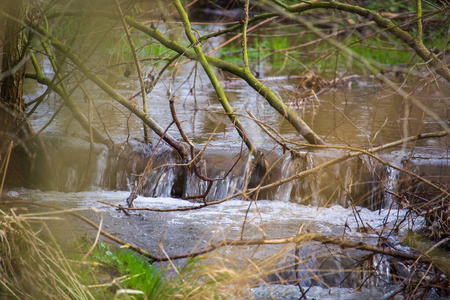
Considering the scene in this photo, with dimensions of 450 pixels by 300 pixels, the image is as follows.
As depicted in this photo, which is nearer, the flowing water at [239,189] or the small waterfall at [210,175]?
Answer: the flowing water at [239,189]

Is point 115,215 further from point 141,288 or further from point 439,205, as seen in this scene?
point 439,205

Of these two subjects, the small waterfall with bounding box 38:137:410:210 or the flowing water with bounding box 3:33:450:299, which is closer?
the flowing water with bounding box 3:33:450:299

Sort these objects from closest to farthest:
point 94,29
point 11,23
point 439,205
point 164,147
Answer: point 439,205 < point 11,23 < point 94,29 < point 164,147

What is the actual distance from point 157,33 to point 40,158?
1.68 metres

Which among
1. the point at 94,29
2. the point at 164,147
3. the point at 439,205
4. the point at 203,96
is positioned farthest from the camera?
the point at 203,96

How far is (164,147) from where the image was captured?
4.84m

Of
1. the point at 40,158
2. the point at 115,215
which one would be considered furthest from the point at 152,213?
the point at 40,158

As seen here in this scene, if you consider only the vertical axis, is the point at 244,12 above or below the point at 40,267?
above

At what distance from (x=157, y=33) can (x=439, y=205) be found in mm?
2603

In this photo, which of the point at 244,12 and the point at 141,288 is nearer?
the point at 141,288

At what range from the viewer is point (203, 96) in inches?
310

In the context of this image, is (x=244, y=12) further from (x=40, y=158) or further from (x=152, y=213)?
(x=40, y=158)

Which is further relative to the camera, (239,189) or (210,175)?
(210,175)

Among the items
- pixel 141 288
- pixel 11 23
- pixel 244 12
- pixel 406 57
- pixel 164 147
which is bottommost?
pixel 141 288
